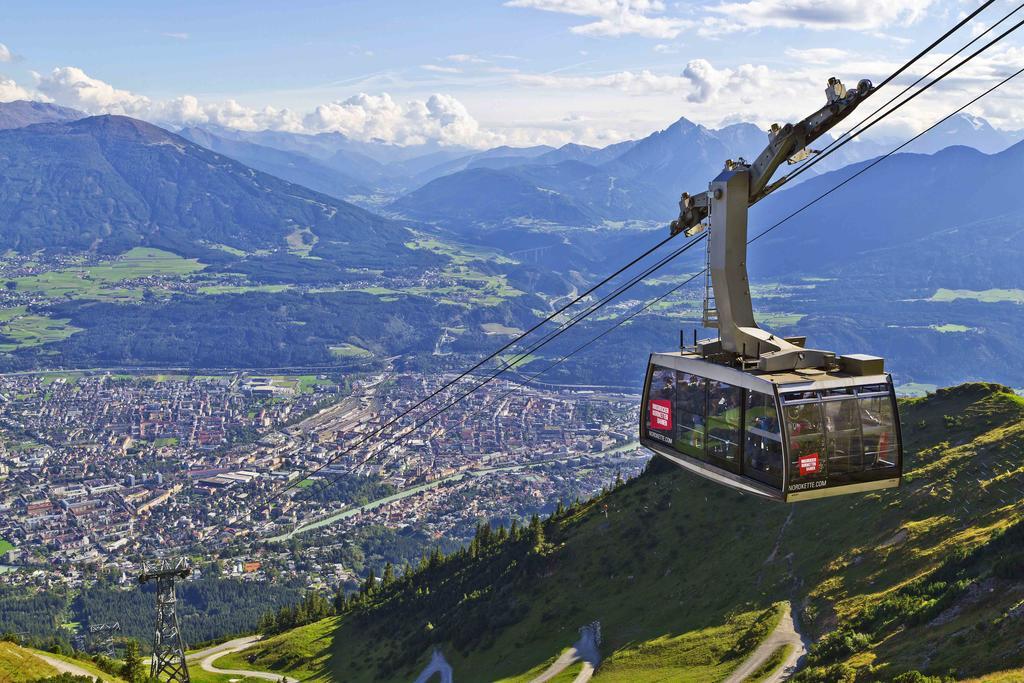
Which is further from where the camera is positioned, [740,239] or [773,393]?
[740,239]

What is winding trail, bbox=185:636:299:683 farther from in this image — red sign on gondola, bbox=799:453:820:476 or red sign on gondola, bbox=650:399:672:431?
red sign on gondola, bbox=799:453:820:476

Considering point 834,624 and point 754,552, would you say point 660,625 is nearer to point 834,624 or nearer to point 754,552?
point 754,552

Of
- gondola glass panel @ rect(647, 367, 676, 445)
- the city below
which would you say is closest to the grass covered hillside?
gondola glass panel @ rect(647, 367, 676, 445)

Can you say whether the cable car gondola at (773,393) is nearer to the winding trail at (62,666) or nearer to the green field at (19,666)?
the green field at (19,666)

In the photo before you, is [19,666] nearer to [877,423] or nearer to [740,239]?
[740,239]

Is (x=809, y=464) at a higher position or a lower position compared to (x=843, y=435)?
lower

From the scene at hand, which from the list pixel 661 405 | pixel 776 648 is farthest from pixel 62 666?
pixel 661 405
